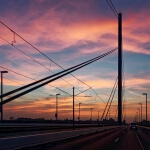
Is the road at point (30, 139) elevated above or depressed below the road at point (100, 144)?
above

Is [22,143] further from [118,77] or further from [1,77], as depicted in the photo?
[118,77]

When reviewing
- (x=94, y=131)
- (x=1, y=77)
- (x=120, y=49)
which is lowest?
(x=94, y=131)

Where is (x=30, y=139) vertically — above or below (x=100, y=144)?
above

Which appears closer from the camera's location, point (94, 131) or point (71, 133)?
point (71, 133)

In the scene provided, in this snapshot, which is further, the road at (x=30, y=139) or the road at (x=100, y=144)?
the road at (x=100, y=144)

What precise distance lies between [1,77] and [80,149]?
143 ft

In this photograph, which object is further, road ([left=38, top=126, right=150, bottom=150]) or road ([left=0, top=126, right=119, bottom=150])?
road ([left=38, top=126, right=150, bottom=150])

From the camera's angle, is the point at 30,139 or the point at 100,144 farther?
the point at 100,144

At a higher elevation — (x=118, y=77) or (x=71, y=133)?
(x=118, y=77)

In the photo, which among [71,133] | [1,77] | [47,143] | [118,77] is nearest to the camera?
[47,143]

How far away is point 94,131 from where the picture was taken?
59156mm

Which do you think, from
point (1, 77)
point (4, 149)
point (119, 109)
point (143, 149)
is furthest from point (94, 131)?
point (4, 149)

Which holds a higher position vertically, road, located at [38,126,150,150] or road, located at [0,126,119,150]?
road, located at [0,126,119,150]

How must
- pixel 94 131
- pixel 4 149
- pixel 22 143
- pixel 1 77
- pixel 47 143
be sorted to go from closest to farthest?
pixel 4 149, pixel 22 143, pixel 47 143, pixel 94 131, pixel 1 77
